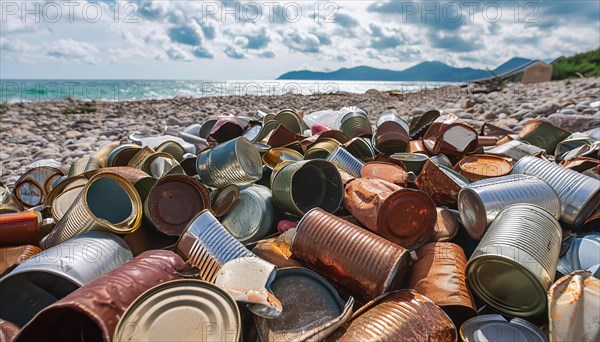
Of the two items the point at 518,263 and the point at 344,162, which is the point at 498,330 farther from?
the point at 344,162

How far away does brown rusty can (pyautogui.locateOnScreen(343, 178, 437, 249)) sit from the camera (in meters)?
2.58

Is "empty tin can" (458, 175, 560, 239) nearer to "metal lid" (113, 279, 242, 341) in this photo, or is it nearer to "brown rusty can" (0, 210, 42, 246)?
"metal lid" (113, 279, 242, 341)

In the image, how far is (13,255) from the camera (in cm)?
249

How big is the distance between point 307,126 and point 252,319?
4221mm

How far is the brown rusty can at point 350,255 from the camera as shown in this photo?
2.11m

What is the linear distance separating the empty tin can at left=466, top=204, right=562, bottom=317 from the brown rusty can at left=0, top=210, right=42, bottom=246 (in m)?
2.69

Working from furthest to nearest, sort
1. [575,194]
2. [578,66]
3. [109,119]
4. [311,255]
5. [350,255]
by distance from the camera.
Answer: [578,66] < [109,119] < [575,194] < [311,255] < [350,255]

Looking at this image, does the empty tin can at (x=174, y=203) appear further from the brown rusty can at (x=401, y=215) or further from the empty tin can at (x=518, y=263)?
the empty tin can at (x=518, y=263)

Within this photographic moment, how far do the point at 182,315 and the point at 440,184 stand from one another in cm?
212

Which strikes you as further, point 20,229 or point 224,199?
point 224,199

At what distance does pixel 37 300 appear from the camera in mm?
2135

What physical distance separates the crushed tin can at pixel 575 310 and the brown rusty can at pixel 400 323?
0.42 metres

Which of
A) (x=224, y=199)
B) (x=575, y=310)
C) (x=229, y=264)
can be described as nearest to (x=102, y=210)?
(x=224, y=199)

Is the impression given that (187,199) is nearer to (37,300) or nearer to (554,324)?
(37,300)
